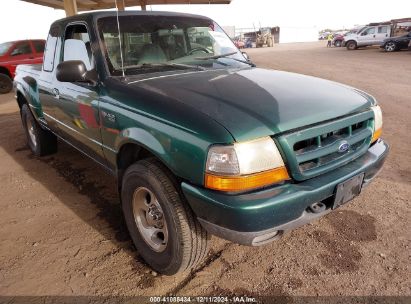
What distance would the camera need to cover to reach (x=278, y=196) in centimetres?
172

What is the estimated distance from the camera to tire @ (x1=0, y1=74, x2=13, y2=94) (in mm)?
10445

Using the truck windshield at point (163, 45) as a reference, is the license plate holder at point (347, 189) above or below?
below

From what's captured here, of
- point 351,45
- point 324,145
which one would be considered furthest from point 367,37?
point 324,145

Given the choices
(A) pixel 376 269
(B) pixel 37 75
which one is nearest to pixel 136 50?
(B) pixel 37 75

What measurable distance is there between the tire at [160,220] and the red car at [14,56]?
977 cm

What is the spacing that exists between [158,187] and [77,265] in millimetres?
1033

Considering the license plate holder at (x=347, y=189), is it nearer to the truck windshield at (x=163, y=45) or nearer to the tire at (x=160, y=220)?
the tire at (x=160, y=220)

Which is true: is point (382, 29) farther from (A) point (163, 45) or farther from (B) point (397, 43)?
(A) point (163, 45)

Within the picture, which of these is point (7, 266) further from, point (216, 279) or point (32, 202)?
point (216, 279)

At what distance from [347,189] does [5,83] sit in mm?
11636

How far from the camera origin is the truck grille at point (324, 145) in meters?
1.80

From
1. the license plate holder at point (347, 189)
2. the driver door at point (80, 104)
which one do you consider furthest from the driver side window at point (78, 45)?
the license plate holder at point (347, 189)

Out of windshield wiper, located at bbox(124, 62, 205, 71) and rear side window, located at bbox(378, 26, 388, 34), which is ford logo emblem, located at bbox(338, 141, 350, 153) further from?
rear side window, located at bbox(378, 26, 388, 34)

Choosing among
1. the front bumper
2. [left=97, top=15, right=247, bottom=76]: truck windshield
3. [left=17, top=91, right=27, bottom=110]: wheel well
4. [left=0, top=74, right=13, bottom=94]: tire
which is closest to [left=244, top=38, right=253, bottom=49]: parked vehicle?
[left=0, top=74, right=13, bottom=94]: tire
